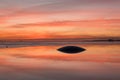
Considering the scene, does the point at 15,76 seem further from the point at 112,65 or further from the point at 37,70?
the point at 112,65

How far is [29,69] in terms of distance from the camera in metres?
20.3

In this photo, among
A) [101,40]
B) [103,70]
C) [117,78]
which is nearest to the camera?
[117,78]

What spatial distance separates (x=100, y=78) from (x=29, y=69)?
551cm

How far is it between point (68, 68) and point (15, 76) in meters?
4.45

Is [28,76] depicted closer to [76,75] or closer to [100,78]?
[76,75]

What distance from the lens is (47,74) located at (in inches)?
716

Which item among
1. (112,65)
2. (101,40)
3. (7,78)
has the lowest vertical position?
(7,78)

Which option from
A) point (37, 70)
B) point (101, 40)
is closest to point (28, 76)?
point (37, 70)

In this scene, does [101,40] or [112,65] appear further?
[101,40]

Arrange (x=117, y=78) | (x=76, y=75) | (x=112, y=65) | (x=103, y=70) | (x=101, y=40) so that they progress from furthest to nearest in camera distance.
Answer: (x=101, y=40) → (x=112, y=65) → (x=103, y=70) → (x=76, y=75) → (x=117, y=78)

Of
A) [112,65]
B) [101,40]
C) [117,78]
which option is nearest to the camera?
[117,78]

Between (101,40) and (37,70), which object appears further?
(101,40)

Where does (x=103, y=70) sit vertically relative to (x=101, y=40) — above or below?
below

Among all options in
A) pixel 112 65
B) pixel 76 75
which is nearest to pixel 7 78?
pixel 76 75
